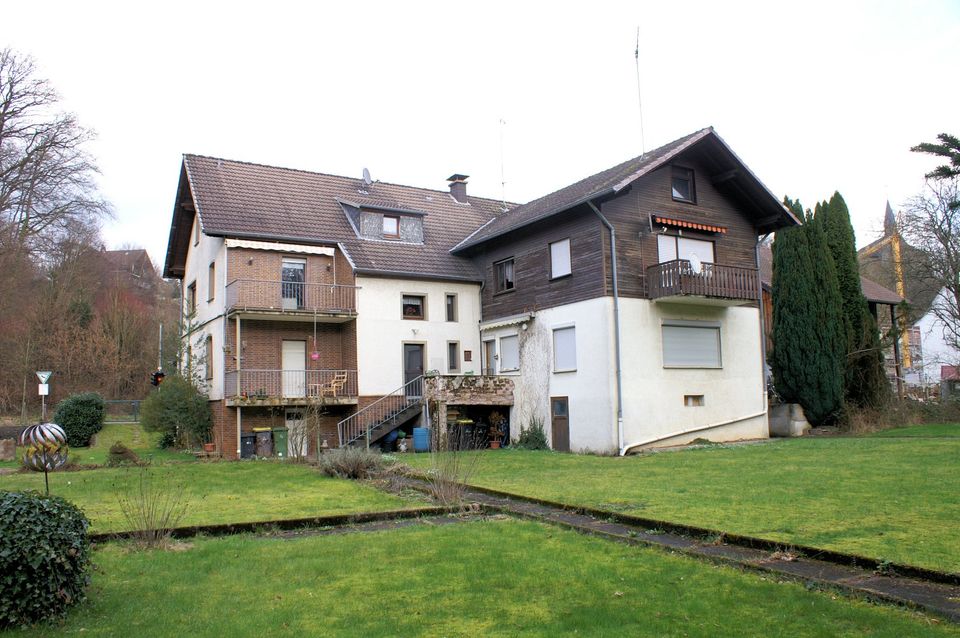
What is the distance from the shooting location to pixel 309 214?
2655 cm

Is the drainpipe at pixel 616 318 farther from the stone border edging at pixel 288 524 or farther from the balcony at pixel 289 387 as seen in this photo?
the stone border edging at pixel 288 524

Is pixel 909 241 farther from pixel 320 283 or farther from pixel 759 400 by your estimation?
pixel 320 283

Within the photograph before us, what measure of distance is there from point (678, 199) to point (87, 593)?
2092 centimetres

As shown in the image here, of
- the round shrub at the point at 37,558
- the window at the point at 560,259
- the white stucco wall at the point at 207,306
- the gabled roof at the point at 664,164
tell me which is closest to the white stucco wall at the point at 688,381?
the window at the point at 560,259

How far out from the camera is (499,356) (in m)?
26.2

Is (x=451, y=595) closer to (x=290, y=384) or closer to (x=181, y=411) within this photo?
(x=290, y=384)

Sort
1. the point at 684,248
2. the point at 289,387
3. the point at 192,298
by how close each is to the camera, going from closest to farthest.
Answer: the point at 684,248
the point at 289,387
the point at 192,298

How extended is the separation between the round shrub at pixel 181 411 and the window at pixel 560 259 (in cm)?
1213

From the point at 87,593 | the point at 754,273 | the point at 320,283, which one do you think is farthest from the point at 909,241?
the point at 87,593

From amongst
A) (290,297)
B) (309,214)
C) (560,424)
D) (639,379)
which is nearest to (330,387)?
(290,297)

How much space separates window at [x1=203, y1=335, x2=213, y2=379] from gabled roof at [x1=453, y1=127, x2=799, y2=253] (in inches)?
376

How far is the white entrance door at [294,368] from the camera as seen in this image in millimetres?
24328

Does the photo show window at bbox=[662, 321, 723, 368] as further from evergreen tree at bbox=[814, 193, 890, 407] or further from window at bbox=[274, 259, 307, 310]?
window at bbox=[274, 259, 307, 310]

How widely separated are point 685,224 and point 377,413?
11.4 metres
